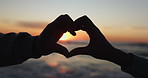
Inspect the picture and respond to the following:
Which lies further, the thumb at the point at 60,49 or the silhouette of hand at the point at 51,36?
→ the thumb at the point at 60,49

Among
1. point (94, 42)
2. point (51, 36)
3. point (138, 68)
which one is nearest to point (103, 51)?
point (94, 42)

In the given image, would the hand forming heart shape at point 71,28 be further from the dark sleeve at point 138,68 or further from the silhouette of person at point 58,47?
the dark sleeve at point 138,68

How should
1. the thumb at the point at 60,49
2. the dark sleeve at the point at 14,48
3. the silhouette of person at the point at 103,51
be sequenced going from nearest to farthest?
1. the dark sleeve at the point at 14,48
2. the silhouette of person at the point at 103,51
3. the thumb at the point at 60,49

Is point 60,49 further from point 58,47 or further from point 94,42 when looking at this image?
point 94,42

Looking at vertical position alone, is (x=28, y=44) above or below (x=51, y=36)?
below

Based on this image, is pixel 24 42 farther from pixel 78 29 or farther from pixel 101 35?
pixel 101 35

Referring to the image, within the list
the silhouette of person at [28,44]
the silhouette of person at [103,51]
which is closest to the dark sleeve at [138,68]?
the silhouette of person at [103,51]

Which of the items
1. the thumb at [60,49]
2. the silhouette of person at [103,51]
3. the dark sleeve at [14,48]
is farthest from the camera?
the thumb at [60,49]

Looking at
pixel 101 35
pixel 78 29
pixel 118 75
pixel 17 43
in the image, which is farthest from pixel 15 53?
pixel 118 75
